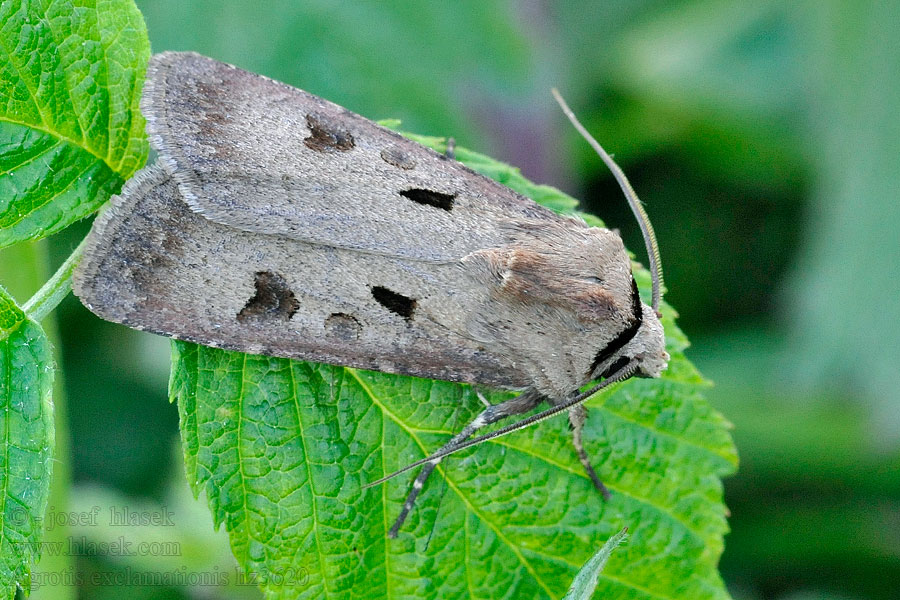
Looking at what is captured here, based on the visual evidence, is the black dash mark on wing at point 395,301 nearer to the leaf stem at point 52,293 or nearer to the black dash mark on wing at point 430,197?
the black dash mark on wing at point 430,197

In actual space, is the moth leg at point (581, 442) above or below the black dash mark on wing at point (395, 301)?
below

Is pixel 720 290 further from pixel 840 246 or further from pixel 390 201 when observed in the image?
pixel 390 201

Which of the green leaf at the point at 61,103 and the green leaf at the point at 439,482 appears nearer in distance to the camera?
the green leaf at the point at 61,103

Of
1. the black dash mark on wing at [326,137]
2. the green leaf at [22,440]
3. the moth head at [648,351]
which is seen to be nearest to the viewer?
the green leaf at [22,440]

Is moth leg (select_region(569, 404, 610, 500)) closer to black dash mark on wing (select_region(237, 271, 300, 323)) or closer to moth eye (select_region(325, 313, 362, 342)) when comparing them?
moth eye (select_region(325, 313, 362, 342))

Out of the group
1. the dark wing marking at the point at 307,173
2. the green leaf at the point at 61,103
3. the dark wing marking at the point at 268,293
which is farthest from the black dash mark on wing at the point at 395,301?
the green leaf at the point at 61,103

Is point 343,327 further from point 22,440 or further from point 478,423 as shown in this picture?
point 22,440

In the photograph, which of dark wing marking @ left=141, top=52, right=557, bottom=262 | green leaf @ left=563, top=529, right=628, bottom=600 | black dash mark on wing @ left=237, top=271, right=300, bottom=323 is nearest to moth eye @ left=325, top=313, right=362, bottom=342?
black dash mark on wing @ left=237, top=271, right=300, bottom=323

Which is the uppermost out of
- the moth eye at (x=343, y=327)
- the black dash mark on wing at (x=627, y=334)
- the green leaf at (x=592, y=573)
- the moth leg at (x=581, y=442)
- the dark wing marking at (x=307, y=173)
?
the dark wing marking at (x=307, y=173)

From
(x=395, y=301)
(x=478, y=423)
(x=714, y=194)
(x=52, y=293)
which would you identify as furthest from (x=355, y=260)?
(x=714, y=194)
